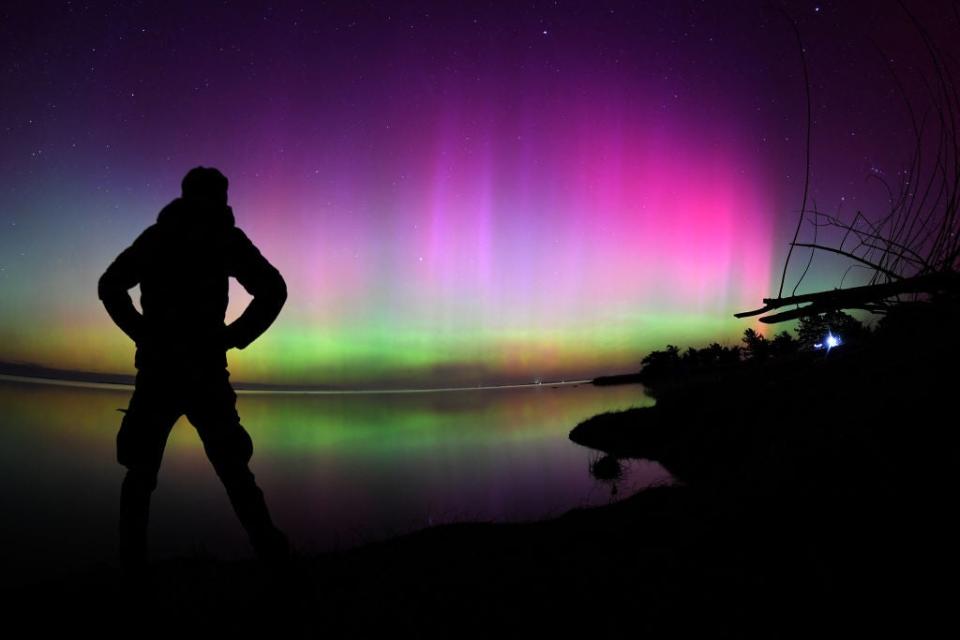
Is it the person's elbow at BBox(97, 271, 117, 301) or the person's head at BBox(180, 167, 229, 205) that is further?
the person's head at BBox(180, 167, 229, 205)

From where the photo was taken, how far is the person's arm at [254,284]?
12.7 feet

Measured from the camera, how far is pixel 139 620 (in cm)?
352

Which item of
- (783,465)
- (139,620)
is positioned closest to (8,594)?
(139,620)

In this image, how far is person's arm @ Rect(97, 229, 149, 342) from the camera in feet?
11.9

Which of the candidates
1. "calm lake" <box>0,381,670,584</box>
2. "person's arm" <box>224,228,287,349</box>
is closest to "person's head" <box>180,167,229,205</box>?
"person's arm" <box>224,228,287,349</box>

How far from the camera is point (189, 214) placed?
382 centimetres

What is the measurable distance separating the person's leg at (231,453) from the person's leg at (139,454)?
23 centimetres

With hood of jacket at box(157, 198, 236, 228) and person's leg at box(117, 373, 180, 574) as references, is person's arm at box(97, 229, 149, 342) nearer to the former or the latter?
hood of jacket at box(157, 198, 236, 228)

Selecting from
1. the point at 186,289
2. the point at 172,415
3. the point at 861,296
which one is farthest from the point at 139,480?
the point at 861,296

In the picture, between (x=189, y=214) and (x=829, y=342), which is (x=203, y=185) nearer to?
(x=189, y=214)

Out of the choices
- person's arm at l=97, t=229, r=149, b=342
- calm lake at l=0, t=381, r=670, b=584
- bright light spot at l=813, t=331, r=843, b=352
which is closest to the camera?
bright light spot at l=813, t=331, r=843, b=352

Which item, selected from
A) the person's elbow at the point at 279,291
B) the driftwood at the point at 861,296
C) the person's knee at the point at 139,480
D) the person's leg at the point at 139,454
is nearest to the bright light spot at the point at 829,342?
the driftwood at the point at 861,296

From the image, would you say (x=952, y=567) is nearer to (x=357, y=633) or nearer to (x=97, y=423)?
(x=357, y=633)

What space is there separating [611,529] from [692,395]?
2991 centimetres
